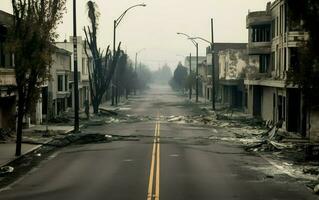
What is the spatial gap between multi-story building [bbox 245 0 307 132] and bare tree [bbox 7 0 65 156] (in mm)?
15796

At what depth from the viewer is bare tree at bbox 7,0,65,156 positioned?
903 inches

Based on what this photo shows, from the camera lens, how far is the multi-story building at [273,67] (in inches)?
1443

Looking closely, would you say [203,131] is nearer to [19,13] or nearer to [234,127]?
[234,127]

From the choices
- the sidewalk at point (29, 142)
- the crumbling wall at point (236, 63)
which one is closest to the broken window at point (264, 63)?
the crumbling wall at point (236, 63)

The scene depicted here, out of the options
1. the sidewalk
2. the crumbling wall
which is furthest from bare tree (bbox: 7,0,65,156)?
the crumbling wall

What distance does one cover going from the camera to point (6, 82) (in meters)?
31.5

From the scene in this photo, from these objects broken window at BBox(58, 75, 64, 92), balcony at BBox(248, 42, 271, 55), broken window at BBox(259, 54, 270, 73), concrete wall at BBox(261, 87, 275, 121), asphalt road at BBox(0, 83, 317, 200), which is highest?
balcony at BBox(248, 42, 271, 55)

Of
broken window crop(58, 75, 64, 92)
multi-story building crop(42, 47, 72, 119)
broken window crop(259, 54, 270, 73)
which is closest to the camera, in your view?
multi-story building crop(42, 47, 72, 119)

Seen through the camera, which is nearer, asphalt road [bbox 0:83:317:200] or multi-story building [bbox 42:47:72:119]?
asphalt road [bbox 0:83:317:200]

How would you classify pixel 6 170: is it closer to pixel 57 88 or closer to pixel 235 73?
pixel 57 88

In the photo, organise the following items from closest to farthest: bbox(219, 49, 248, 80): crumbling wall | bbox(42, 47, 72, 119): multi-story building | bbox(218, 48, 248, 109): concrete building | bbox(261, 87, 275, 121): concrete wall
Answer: bbox(261, 87, 275, 121): concrete wall → bbox(42, 47, 72, 119): multi-story building → bbox(218, 48, 248, 109): concrete building → bbox(219, 49, 248, 80): crumbling wall

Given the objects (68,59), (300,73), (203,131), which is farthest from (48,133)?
(68,59)

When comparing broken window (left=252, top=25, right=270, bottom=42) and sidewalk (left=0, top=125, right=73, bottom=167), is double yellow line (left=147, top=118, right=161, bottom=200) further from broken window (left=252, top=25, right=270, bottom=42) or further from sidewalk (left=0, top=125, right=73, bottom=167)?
broken window (left=252, top=25, right=270, bottom=42)

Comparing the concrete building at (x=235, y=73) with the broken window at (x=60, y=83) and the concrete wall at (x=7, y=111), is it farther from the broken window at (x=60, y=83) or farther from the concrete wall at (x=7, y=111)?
the concrete wall at (x=7, y=111)
